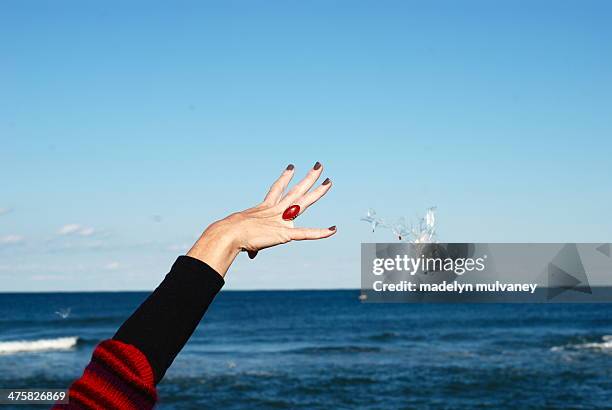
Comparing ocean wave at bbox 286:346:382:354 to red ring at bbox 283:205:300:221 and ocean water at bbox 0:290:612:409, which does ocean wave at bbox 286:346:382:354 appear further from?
red ring at bbox 283:205:300:221

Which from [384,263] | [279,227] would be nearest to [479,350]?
[384,263]

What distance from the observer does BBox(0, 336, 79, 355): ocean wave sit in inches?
1356

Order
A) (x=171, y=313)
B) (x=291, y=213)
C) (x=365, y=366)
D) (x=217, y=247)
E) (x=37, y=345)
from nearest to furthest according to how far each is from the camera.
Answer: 1. (x=171, y=313)
2. (x=217, y=247)
3. (x=291, y=213)
4. (x=365, y=366)
5. (x=37, y=345)

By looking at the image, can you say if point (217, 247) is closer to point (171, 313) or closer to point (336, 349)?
point (171, 313)

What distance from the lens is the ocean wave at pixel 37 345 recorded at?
34434mm

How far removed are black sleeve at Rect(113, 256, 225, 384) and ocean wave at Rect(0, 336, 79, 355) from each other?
3421cm

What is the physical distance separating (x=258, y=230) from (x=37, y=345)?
124ft

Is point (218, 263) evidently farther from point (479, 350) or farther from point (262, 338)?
point (262, 338)

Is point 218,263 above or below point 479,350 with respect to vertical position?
below

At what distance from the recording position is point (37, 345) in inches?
1437

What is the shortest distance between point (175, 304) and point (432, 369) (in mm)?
25017

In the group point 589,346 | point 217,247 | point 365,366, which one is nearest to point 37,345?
point 365,366

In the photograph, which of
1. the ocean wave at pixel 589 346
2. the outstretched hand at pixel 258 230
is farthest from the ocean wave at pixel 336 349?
the outstretched hand at pixel 258 230

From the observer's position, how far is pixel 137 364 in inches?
47.4
